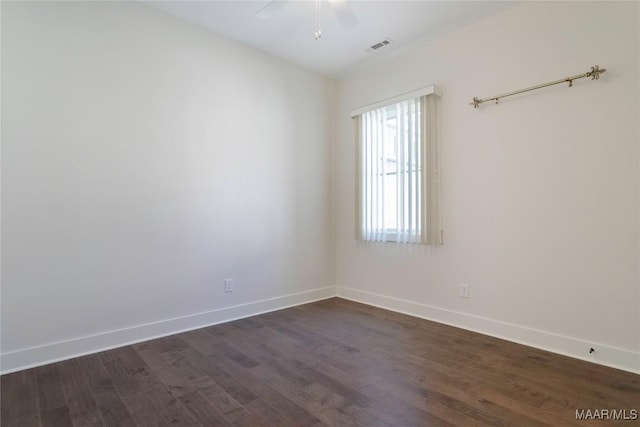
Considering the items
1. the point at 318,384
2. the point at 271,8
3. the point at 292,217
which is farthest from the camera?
the point at 292,217

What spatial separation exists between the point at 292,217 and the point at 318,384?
2139 mm

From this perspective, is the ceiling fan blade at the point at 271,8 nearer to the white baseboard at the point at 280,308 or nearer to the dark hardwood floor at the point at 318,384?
the dark hardwood floor at the point at 318,384

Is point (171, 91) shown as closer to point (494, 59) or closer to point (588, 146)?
point (494, 59)

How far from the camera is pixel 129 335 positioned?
266cm

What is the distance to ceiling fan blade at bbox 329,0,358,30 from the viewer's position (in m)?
2.15

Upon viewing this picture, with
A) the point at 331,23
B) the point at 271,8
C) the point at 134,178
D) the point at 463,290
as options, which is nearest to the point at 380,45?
→ the point at 331,23

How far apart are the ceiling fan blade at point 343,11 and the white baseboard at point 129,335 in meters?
2.70

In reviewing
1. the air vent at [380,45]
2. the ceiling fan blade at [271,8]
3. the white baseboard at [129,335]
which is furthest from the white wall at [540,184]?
the ceiling fan blade at [271,8]

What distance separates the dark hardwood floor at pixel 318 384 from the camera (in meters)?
1.69

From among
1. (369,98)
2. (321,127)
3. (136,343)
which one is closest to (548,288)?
(369,98)

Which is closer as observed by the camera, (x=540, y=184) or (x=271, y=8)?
(x=271, y=8)

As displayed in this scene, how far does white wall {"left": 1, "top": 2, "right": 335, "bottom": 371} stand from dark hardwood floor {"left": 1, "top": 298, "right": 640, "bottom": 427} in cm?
41

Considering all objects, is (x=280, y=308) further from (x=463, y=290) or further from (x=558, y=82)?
(x=558, y=82)

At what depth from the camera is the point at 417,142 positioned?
3.35 m
